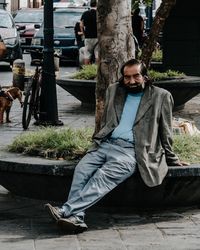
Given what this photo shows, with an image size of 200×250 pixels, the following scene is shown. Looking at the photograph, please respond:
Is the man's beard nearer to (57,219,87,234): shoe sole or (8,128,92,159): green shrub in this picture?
(8,128,92,159): green shrub

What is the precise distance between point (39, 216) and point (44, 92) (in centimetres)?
535

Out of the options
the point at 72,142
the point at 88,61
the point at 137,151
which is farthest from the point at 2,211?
the point at 88,61

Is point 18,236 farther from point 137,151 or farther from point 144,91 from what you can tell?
point 144,91

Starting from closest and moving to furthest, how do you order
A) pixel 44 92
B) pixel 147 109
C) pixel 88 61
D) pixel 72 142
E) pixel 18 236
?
pixel 18 236 → pixel 147 109 → pixel 72 142 → pixel 44 92 → pixel 88 61

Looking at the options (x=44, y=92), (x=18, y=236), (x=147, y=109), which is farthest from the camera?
(x=44, y=92)

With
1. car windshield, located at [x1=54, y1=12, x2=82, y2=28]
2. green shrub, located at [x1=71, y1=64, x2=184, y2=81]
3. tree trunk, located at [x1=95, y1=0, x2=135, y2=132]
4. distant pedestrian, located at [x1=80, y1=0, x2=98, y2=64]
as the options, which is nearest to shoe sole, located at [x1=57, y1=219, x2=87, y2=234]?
A: tree trunk, located at [x1=95, y1=0, x2=135, y2=132]

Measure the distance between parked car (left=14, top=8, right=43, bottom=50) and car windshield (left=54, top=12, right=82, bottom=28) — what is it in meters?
4.68


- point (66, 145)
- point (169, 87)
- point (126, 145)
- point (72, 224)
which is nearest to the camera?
point (72, 224)

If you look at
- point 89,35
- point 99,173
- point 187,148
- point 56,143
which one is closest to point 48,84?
point 56,143

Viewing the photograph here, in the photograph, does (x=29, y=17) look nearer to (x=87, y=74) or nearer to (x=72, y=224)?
(x=87, y=74)

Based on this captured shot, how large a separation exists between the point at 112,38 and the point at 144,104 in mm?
885

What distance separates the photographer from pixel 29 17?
1394 inches

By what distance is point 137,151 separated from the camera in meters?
6.98

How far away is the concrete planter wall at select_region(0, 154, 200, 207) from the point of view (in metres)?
7.11
